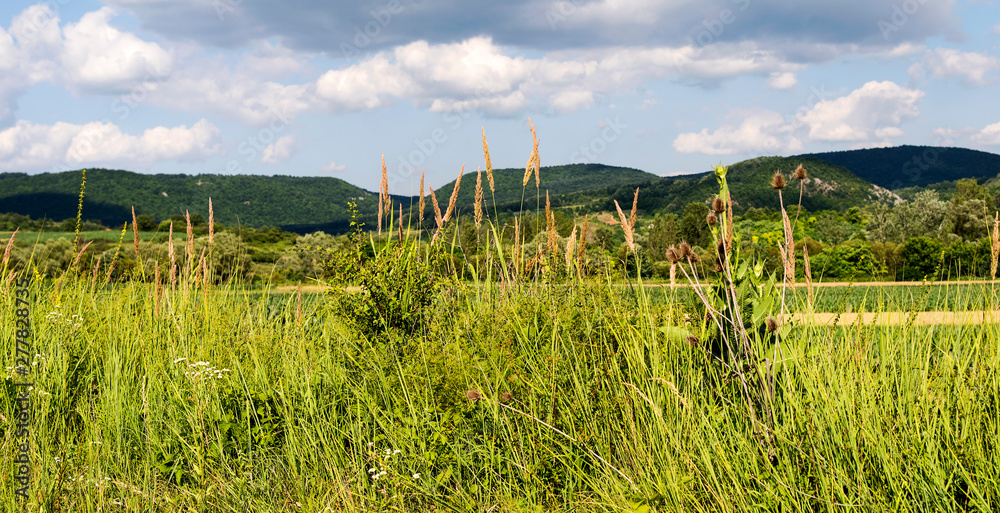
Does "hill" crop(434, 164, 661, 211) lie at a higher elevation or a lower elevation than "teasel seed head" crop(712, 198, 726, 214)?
higher

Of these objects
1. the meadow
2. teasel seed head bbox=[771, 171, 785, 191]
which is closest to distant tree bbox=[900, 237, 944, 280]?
the meadow

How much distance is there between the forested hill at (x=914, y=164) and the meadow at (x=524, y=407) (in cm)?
9469

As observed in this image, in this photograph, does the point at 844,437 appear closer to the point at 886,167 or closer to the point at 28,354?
the point at 28,354

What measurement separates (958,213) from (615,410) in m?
24.2

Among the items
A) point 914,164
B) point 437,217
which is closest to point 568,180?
point 914,164

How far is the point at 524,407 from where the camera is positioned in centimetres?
259

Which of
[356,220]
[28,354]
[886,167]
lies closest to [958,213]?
[356,220]

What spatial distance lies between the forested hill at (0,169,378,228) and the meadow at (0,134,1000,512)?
72.0 metres

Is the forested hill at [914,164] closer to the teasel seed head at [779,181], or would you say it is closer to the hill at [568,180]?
the hill at [568,180]

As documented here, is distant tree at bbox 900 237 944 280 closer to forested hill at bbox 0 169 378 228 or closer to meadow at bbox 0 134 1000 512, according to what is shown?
meadow at bbox 0 134 1000 512

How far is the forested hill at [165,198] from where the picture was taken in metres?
79.0

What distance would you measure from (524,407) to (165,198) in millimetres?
97239

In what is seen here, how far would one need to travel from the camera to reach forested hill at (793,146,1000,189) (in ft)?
286

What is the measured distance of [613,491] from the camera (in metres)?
2.11
